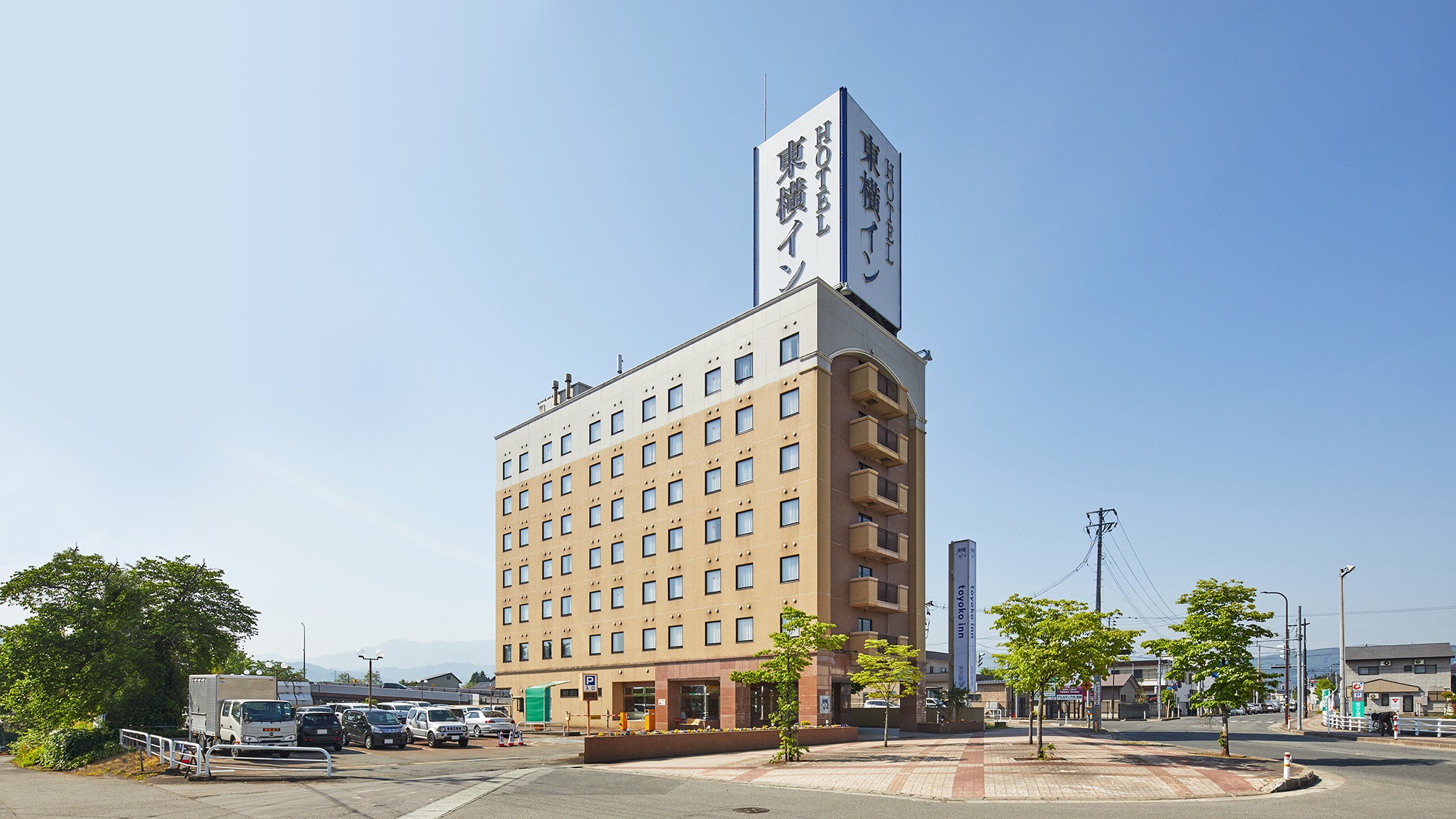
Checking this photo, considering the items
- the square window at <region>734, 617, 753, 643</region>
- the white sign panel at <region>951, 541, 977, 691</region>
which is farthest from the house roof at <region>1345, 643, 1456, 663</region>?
the square window at <region>734, 617, 753, 643</region>

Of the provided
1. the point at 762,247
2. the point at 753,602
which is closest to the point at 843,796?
the point at 753,602

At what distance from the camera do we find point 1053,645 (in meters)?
29.9

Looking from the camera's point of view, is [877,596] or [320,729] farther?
[877,596]

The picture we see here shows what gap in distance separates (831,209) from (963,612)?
84.8 ft

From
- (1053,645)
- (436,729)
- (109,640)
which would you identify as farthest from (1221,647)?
(109,640)

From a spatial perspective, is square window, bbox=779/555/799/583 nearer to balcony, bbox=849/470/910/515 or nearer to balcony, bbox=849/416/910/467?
balcony, bbox=849/470/910/515

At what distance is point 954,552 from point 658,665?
63.7ft

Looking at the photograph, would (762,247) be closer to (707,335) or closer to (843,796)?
(707,335)

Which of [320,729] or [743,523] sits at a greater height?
[743,523]

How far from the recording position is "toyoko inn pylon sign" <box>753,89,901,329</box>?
55.4 meters

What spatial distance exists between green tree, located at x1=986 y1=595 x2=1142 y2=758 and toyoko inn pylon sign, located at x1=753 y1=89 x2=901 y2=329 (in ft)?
88.4

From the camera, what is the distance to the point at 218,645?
42.5m

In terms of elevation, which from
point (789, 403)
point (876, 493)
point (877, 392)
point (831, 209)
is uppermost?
point (831, 209)

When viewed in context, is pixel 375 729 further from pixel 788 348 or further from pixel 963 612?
pixel 963 612
